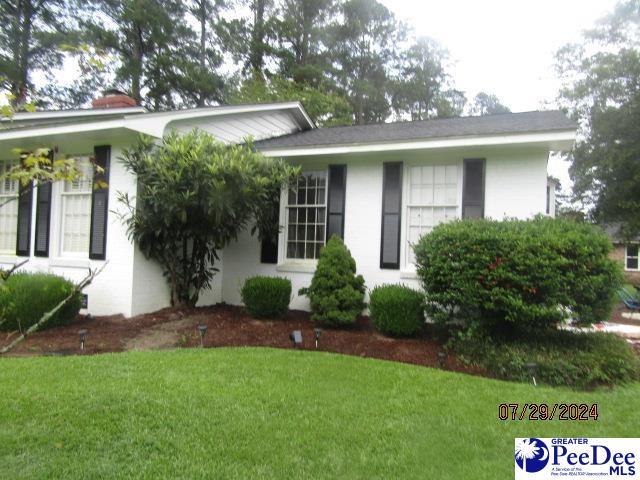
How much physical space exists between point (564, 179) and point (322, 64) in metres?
18.2

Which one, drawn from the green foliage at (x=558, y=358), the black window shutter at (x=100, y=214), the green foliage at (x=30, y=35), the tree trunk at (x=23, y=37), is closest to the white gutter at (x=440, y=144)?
the black window shutter at (x=100, y=214)

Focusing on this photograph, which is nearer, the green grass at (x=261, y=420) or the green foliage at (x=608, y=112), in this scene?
the green grass at (x=261, y=420)

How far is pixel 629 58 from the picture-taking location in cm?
1773

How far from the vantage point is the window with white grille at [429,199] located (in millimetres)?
7578

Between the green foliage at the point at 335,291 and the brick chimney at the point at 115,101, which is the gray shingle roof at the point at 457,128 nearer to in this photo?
the green foliage at the point at 335,291

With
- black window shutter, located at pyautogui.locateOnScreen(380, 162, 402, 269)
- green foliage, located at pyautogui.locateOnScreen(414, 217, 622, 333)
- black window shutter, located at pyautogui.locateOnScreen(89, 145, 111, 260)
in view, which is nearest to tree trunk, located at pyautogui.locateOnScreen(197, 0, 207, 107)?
black window shutter, located at pyautogui.locateOnScreen(89, 145, 111, 260)

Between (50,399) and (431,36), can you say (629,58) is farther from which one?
(50,399)

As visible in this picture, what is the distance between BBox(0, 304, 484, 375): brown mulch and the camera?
5.63 metres

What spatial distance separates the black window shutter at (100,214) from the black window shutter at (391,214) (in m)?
5.11

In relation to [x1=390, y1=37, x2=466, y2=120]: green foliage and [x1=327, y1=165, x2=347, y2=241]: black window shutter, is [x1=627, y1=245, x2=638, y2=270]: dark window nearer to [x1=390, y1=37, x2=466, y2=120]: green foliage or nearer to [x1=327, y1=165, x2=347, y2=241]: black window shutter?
[x1=390, y1=37, x2=466, y2=120]: green foliage

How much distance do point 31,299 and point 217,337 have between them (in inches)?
119

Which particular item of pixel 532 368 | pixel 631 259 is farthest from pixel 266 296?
pixel 631 259

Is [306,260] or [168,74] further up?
[168,74]

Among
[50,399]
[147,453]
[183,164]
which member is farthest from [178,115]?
[147,453]
